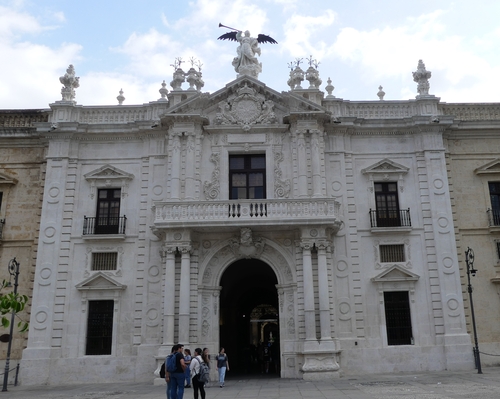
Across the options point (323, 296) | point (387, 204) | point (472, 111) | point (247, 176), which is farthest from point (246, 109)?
point (472, 111)

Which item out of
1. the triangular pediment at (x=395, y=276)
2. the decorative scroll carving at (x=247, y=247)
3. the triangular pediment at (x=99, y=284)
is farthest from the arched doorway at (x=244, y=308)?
the triangular pediment at (x=395, y=276)

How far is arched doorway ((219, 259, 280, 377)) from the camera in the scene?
25.2 meters

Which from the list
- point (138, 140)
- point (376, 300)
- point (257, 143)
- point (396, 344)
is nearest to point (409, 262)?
point (376, 300)

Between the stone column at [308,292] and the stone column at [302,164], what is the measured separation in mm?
2636

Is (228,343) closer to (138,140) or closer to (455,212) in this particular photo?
(138,140)

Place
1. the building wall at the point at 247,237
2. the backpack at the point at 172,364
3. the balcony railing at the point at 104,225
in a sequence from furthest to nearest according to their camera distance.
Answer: the balcony railing at the point at 104,225, the building wall at the point at 247,237, the backpack at the point at 172,364

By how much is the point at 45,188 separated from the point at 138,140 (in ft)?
16.3

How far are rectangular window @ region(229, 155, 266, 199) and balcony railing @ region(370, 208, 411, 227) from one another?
5.34 metres

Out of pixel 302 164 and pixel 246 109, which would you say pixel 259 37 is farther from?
→ pixel 302 164

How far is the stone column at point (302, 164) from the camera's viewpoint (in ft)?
73.8

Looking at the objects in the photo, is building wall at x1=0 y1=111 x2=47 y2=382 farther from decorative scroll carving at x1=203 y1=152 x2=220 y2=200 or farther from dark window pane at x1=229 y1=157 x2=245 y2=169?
dark window pane at x1=229 y1=157 x2=245 y2=169

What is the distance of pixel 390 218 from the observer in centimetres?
2305

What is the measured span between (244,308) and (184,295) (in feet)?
41.0

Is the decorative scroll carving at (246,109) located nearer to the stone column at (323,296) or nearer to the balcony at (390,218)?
the balcony at (390,218)
